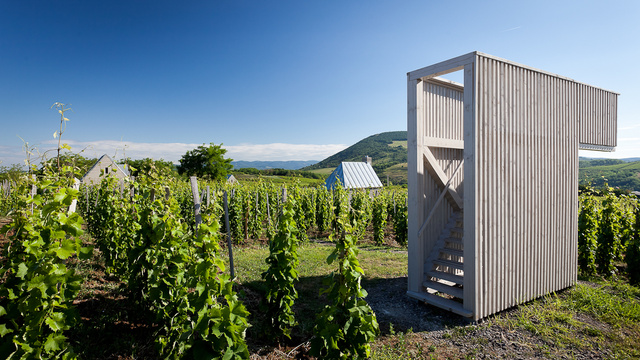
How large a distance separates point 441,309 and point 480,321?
599 mm

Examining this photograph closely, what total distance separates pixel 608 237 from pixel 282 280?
24.9 feet

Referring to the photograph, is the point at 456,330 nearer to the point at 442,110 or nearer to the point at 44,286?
the point at 442,110

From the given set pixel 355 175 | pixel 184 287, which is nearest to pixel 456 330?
pixel 184 287

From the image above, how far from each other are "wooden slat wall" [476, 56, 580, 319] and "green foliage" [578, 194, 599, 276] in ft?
4.71

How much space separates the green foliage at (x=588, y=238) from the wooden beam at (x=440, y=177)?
341 centimetres

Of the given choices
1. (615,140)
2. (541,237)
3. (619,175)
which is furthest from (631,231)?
(619,175)

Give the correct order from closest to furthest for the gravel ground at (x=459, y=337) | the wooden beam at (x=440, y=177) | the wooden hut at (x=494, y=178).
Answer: the gravel ground at (x=459, y=337), the wooden hut at (x=494, y=178), the wooden beam at (x=440, y=177)

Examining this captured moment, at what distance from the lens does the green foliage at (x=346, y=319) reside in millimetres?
2873

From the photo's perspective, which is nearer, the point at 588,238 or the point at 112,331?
the point at 112,331

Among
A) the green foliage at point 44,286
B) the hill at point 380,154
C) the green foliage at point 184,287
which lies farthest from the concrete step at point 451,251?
the hill at point 380,154

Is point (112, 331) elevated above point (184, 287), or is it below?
below

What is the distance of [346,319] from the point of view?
3.01 metres

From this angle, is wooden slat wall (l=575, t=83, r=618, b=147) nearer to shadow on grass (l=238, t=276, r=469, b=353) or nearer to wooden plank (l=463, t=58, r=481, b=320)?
wooden plank (l=463, t=58, r=481, b=320)

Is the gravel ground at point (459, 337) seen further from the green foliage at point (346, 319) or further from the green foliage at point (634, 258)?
the green foliage at point (634, 258)
